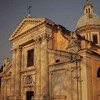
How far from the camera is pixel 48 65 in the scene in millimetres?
17688

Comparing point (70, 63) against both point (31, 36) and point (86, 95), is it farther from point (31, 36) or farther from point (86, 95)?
point (31, 36)

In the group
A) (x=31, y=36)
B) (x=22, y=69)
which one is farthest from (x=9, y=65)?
(x=31, y=36)

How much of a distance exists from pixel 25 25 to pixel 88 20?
42.3 ft

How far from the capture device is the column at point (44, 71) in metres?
17.1

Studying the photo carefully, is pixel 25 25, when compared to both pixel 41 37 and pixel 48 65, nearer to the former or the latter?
pixel 41 37

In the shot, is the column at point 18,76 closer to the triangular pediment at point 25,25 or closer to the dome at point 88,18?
the triangular pediment at point 25,25

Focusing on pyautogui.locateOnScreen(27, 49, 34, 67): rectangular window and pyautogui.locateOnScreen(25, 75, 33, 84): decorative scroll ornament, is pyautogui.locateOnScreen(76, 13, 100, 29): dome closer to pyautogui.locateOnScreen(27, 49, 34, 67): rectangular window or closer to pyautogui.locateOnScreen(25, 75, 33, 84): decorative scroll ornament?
pyautogui.locateOnScreen(27, 49, 34, 67): rectangular window

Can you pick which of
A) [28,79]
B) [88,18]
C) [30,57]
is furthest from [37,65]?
[88,18]

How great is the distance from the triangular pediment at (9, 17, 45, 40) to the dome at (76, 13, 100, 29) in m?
12.0

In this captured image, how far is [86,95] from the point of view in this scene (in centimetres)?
1395

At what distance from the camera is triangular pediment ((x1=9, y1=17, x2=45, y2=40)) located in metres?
19.6

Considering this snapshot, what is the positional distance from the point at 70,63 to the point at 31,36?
6.41 metres

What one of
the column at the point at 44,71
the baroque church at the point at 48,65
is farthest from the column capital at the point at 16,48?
the column at the point at 44,71

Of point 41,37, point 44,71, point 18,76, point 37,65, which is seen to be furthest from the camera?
point 18,76
